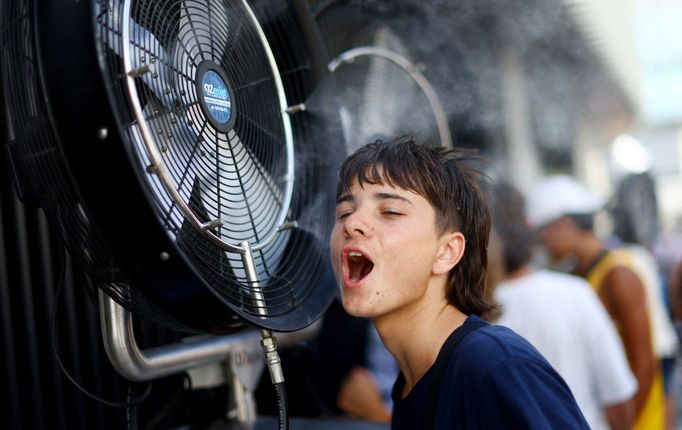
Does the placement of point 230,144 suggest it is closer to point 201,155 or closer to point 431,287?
point 201,155

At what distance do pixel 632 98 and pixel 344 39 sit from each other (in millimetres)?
14790

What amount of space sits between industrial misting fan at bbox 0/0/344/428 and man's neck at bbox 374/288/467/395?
0.15m

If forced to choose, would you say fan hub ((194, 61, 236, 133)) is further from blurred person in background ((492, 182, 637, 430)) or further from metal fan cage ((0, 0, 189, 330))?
blurred person in background ((492, 182, 637, 430))

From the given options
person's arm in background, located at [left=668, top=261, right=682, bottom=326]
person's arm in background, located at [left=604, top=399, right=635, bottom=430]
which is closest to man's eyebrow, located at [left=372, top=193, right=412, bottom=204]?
person's arm in background, located at [left=604, top=399, right=635, bottom=430]

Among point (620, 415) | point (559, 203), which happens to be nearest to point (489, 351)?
point (620, 415)

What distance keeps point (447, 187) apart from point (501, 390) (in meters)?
0.40

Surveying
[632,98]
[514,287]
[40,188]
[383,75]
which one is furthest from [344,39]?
[632,98]

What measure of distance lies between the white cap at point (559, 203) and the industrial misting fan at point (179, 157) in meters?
2.52

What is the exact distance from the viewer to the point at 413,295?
1.30 m

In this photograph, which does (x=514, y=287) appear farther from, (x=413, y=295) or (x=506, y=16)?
(x=506, y=16)

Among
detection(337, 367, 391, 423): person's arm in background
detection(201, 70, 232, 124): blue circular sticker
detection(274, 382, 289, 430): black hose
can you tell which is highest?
detection(201, 70, 232, 124): blue circular sticker

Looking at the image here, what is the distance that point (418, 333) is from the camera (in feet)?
4.41

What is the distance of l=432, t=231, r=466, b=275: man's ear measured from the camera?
1.34 meters

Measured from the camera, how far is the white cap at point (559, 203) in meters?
3.84
